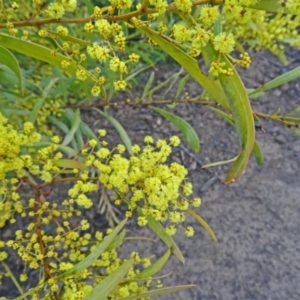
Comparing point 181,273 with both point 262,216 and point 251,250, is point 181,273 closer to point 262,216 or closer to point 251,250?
point 251,250

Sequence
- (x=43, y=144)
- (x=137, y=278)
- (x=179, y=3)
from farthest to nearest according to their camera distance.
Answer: (x=43, y=144) → (x=137, y=278) → (x=179, y=3)


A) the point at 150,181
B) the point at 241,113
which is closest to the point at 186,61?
the point at 241,113

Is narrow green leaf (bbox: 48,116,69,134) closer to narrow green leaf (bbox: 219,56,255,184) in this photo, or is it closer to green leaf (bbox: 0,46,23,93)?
green leaf (bbox: 0,46,23,93)

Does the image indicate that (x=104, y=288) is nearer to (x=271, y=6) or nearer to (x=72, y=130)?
(x=271, y=6)

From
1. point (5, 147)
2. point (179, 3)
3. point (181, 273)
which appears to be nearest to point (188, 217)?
point (181, 273)

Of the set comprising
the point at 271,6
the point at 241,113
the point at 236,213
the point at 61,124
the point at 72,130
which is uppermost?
the point at 271,6

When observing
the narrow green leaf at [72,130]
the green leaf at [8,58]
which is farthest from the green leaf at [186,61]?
the narrow green leaf at [72,130]
